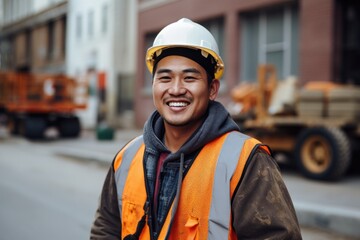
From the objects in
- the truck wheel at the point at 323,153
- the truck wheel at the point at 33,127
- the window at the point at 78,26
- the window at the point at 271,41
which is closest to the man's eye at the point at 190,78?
the truck wheel at the point at 323,153

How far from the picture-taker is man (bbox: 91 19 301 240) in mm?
1905

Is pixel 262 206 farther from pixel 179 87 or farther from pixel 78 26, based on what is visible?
pixel 78 26

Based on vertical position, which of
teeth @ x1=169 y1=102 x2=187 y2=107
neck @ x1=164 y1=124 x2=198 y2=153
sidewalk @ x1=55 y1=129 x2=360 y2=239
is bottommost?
sidewalk @ x1=55 y1=129 x2=360 y2=239

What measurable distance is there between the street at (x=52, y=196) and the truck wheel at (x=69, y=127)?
18.8ft

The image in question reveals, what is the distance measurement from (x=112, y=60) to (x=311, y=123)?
17188 millimetres

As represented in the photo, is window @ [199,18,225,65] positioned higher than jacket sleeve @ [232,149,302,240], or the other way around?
window @ [199,18,225,65]

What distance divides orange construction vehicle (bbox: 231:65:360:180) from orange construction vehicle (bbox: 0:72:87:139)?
32.9 feet

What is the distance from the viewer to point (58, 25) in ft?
110

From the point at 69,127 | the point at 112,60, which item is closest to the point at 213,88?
the point at 69,127

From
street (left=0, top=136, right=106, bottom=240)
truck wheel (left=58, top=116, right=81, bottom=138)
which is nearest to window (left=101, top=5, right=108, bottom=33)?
truck wheel (left=58, top=116, right=81, bottom=138)

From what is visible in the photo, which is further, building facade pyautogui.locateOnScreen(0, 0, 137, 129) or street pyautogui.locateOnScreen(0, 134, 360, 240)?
building facade pyautogui.locateOnScreen(0, 0, 137, 129)

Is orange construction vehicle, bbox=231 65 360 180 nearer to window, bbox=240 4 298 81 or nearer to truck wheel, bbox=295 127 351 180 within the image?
truck wheel, bbox=295 127 351 180

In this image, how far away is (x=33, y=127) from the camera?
18297 mm

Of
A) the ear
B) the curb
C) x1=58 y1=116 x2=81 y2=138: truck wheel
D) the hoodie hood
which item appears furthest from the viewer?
x1=58 y1=116 x2=81 y2=138: truck wheel
